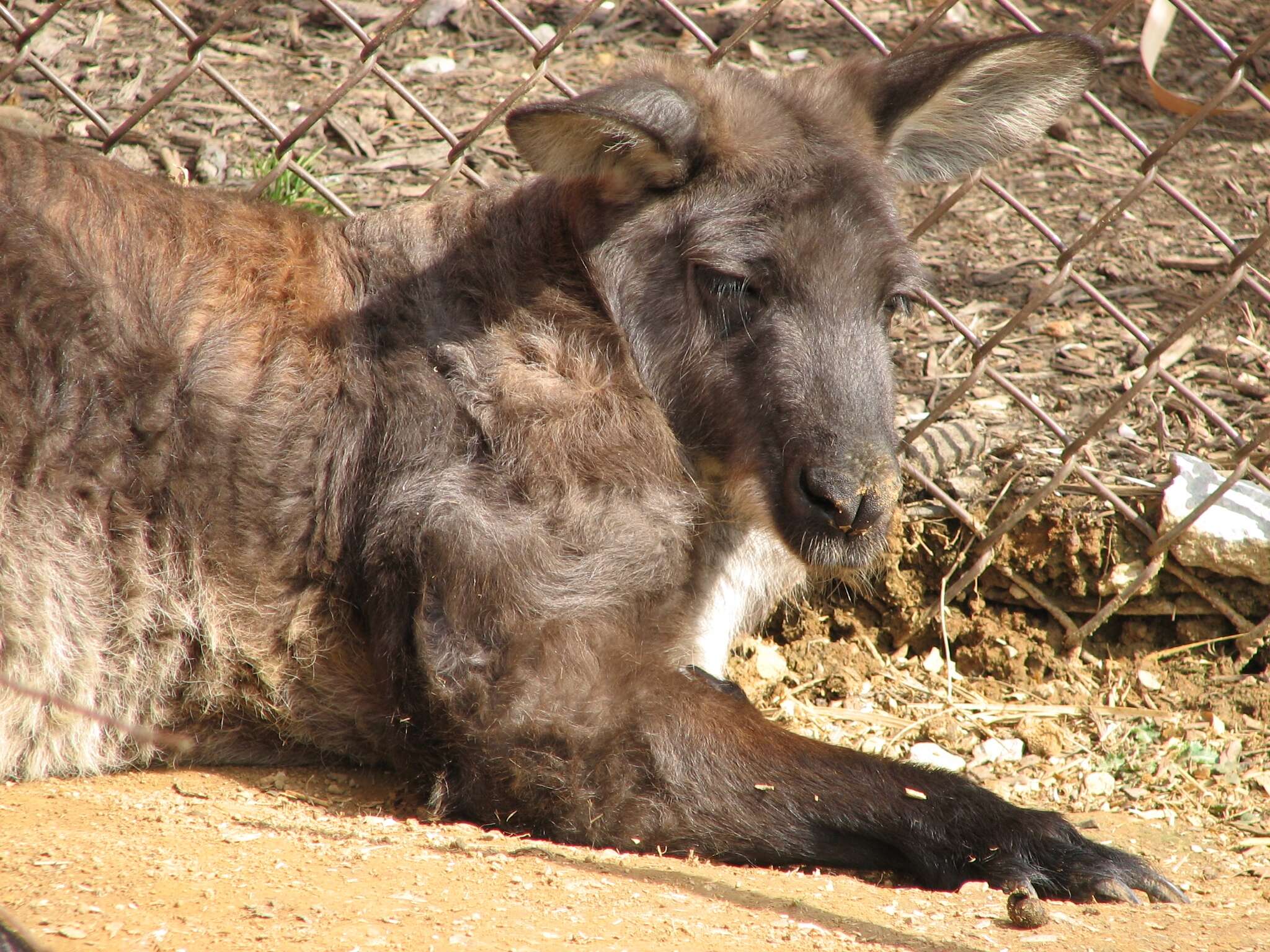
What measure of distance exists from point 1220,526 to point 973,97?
5.32 feet

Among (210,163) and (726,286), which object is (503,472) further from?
(210,163)

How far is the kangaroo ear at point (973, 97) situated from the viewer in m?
3.28

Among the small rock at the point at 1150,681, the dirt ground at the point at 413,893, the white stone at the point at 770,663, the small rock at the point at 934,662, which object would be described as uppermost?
the small rock at the point at 1150,681

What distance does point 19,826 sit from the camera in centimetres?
259

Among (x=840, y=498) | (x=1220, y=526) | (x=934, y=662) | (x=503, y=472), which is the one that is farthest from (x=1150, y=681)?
(x=503, y=472)

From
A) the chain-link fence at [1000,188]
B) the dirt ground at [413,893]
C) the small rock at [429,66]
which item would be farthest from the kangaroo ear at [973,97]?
the small rock at [429,66]

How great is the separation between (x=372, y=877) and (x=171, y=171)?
334cm

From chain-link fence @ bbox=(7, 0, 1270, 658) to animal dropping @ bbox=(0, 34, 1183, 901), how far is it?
2.78ft

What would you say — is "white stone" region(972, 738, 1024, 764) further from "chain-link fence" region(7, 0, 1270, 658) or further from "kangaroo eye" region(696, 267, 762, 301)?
"kangaroo eye" region(696, 267, 762, 301)

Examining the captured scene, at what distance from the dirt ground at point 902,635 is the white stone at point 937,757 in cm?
5

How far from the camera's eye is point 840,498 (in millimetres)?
2930

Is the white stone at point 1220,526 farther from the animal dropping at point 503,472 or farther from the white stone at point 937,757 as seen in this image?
the animal dropping at point 503,472

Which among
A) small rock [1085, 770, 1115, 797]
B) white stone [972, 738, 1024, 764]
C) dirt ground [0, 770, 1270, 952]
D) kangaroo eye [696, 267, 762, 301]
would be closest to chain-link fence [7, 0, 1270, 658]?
white stone [972, 738, 1024, 764]

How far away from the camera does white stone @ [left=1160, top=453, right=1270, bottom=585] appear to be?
13.0 ft
